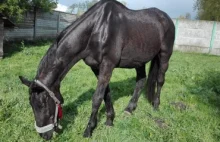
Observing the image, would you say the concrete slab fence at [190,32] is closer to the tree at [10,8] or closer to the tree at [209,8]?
the tree at [10,8]

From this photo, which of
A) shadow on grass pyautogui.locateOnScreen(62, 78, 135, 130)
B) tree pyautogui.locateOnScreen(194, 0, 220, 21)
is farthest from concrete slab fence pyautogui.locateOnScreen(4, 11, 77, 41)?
tree pyautogui.locateOnScreen(194, 0, 220, 21)

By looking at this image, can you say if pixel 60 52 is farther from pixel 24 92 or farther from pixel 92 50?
pixel 24 92

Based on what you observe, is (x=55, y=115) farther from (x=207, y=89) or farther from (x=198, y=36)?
(x=198, y=36)

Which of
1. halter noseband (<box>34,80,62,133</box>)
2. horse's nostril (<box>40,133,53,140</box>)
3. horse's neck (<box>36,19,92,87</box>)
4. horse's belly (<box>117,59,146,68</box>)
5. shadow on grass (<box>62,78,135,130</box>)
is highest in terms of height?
horse's neck (<box>36,19,92,87</box>)

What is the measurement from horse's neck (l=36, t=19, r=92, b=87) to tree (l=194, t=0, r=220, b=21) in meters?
22.9

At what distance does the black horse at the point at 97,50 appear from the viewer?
288 cm

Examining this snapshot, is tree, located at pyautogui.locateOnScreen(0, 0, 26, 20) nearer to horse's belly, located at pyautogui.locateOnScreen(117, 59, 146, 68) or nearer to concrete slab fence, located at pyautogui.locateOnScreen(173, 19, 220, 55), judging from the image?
horse's belly, located at pyautogui.locateOnScreen(117, 59, 146, 68)

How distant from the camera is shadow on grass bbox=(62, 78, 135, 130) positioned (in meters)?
3.79

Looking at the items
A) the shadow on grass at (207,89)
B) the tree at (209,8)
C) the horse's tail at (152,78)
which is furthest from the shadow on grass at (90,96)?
the tree at (209,8)

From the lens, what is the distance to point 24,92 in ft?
15.4

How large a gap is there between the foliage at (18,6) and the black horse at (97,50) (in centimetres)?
644

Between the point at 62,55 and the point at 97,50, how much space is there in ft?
1.55

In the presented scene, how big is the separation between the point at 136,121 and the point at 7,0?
24.1 ft

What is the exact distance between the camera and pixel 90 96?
4914 mm
